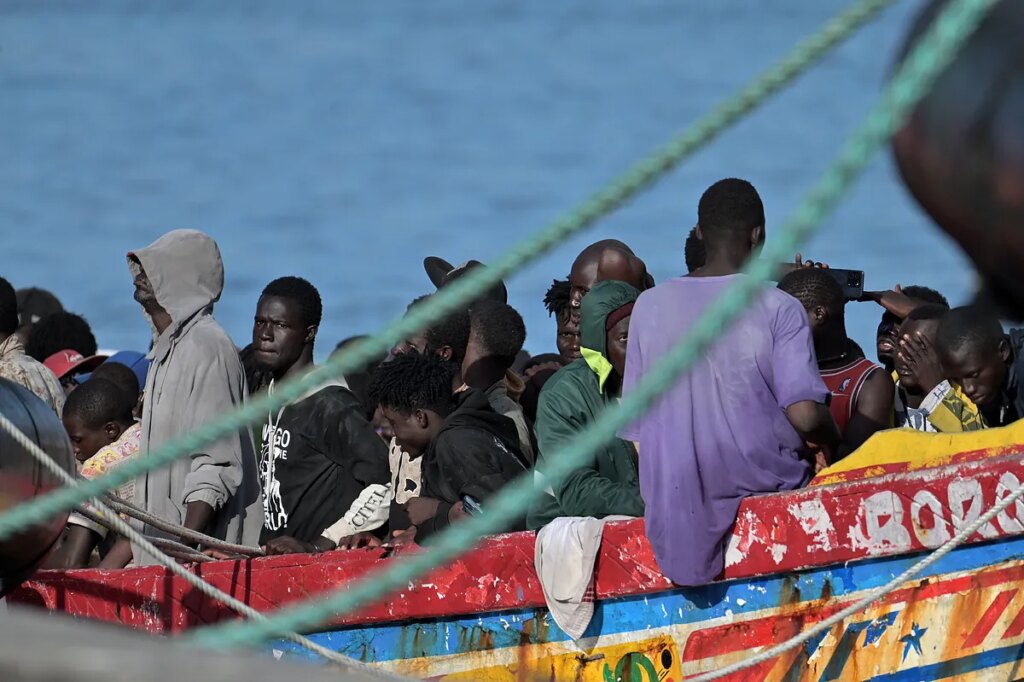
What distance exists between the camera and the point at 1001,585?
15.5 ft

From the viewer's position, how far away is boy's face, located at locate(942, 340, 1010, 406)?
622 centimetres

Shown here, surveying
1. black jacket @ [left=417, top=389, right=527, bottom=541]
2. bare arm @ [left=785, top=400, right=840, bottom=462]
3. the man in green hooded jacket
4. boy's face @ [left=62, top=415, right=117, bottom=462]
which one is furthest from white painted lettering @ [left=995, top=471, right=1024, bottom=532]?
boy's face @ [left=62, top=415, right=117, bottom=462]

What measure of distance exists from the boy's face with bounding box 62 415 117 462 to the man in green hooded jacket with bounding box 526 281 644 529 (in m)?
3.05

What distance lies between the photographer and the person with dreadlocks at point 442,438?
5.70 meters

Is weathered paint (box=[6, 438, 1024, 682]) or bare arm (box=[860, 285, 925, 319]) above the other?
bare arm (box=[860, 285, 925, 319])

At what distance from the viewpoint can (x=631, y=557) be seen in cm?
495

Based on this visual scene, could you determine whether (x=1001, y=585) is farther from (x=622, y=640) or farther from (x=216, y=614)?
(x=216, y=614)

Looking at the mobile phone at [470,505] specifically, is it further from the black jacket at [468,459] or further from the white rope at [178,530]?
the white rope at [178,530]

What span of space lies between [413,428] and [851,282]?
2.25 metres

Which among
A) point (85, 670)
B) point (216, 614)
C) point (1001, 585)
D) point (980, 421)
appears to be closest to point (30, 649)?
point (85, 670)

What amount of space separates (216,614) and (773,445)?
7.95 ft

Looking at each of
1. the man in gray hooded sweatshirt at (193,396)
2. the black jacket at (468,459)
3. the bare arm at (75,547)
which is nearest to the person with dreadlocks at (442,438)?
the black jacket at (468,459)

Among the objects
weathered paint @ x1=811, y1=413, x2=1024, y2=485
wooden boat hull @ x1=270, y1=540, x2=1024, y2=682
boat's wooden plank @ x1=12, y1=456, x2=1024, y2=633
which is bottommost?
wooden boat hull @ x1=270, y1=540, x2=1024, y2=682

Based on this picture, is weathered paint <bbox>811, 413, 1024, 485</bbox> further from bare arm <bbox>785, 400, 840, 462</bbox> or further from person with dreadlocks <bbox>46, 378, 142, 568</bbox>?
person with dreadlocks <bbox>46, 378, 142, 568</bbox>
